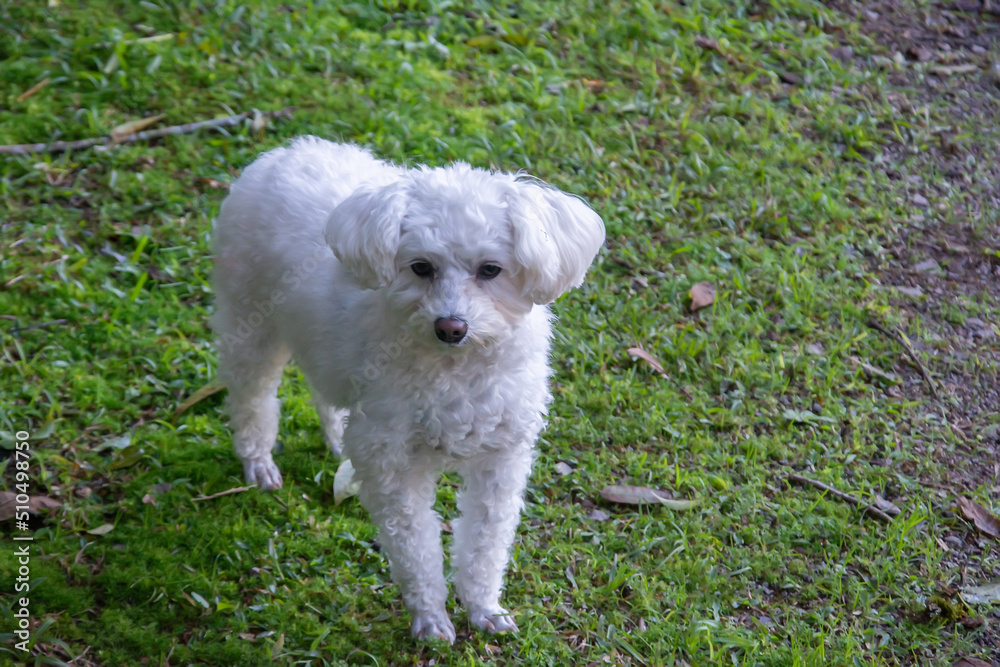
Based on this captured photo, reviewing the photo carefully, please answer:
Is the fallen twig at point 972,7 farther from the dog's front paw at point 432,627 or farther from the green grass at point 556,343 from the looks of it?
the dog's front paw at point 432,627

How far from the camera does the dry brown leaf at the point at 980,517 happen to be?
11.7ft

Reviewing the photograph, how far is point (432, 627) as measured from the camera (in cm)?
311

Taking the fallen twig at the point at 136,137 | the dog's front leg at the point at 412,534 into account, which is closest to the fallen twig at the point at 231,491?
the dog's front leg at the point at 412,534

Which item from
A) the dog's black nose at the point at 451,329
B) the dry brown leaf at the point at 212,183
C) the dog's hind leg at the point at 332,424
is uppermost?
the dog's black nose at the point at 451,329

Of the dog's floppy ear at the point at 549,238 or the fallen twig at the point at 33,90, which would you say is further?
the fallen twig at the point at 33,90

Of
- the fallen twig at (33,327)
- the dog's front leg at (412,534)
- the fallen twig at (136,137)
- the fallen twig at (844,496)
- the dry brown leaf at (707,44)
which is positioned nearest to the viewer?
the dog's front leg at (412,534)

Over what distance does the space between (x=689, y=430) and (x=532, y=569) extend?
103cm

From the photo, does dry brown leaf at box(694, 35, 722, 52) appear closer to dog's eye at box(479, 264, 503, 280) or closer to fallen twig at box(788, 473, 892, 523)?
fallen twig at box(788, 473, 892, 523)

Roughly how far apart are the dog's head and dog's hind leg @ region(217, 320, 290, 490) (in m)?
0.95

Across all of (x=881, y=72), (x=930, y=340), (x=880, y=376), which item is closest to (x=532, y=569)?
(x=880, y=376)

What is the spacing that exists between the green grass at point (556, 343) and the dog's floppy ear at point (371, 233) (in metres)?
1.33

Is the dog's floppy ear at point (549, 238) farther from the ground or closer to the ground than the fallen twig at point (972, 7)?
farther from the ground

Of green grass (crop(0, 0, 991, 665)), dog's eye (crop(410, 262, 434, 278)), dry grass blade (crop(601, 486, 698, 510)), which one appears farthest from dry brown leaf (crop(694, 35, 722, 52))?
dog's eye (crop(410, 262, 434, 278))

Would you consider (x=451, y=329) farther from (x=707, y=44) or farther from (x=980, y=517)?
(x=707, y=44)
